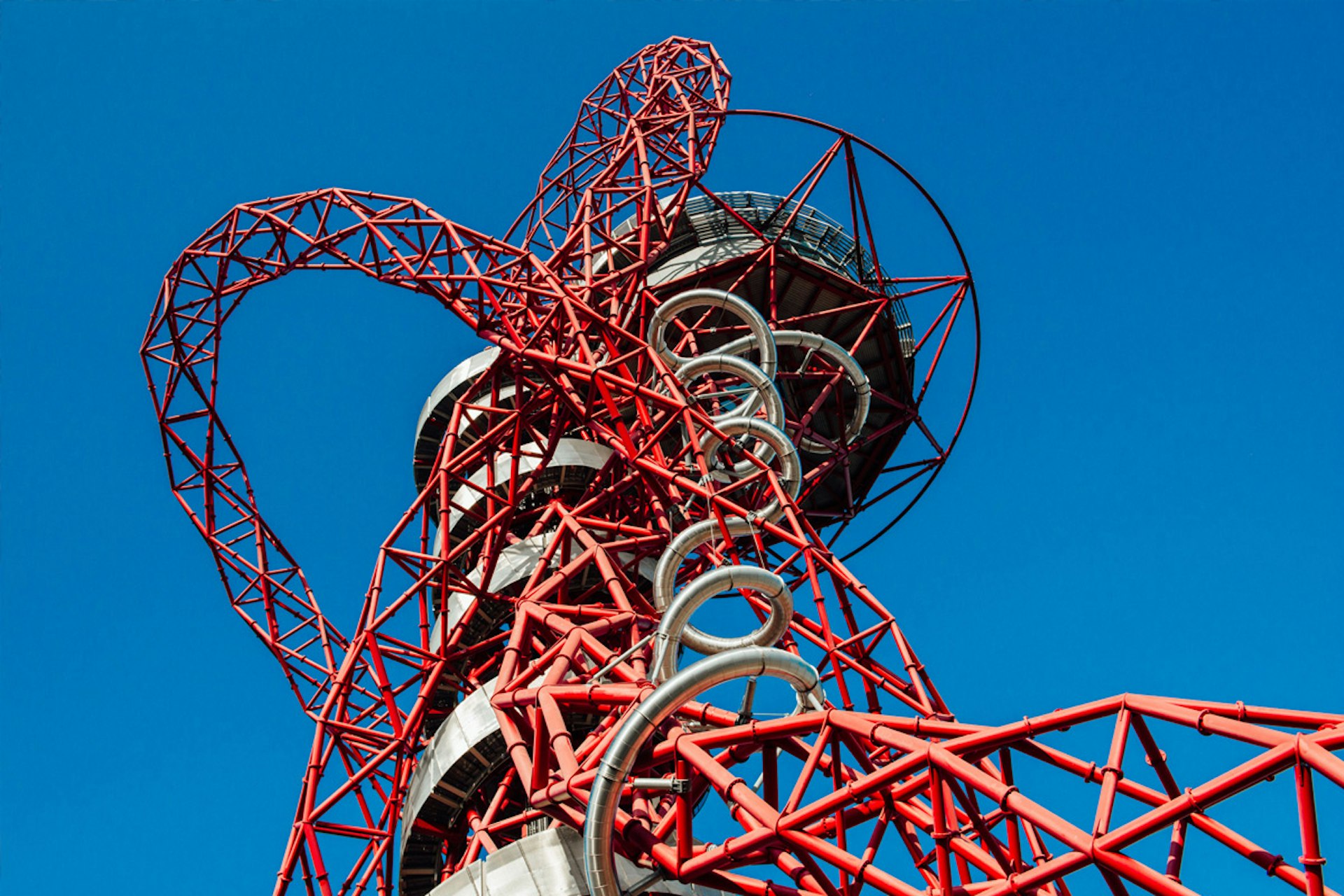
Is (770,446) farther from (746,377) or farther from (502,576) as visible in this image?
(502,576)

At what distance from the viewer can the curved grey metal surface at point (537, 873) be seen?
64.6 ft

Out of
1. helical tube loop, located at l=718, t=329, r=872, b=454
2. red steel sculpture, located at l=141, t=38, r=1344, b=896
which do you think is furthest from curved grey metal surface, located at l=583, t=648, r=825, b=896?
helical tube loop, located at l=718, t=329, r=872, b=454

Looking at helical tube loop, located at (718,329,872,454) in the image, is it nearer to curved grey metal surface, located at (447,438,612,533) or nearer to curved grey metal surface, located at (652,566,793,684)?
curved grey metal surface, located at (447,438,612,533)

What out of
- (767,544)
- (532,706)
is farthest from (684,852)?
(767,544)

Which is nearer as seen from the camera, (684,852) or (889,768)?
(889,768)

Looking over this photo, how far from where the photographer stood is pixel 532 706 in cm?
1902

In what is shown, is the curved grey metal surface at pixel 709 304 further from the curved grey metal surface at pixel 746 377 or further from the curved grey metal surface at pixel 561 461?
the curved grey metal surface at pixel 561 461

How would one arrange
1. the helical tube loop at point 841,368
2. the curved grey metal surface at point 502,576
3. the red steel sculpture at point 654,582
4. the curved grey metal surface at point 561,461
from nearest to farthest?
the red steel sculpture at point 654,582 < the curved grey metal surface at point 502,576 < the curved grey metal surface at point 561,461 < the helical tube loop at point 841,368

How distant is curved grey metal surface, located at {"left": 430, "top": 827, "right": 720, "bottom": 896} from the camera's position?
1970cm

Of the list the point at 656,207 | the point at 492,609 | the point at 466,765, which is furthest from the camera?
the point at 656,207

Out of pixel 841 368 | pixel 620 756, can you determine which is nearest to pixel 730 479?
pixel 841 368

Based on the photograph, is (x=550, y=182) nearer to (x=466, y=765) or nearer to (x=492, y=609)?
(x=492, y=609)

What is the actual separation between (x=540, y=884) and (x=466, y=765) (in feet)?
19.3

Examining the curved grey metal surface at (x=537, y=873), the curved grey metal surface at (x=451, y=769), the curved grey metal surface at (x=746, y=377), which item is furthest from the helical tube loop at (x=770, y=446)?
the curved grey metal surface at (x=537, y=873)
